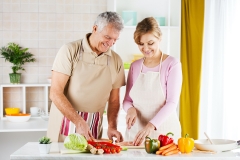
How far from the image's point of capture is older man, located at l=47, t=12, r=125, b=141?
321 cm

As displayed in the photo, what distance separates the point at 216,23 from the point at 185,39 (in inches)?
22.0

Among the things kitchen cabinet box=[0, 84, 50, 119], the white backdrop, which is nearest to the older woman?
the white backdrop

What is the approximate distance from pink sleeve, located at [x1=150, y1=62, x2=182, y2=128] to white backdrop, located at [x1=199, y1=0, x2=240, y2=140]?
48.5 inches

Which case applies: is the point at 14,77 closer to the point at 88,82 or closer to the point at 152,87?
the point at 88,82

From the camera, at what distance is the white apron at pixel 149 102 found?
339 centimetres

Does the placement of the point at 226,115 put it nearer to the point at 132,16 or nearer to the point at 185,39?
the point at 185,39

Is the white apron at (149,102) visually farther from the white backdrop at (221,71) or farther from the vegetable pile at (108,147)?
the white backdrop at (221,71)

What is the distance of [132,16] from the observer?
5.18 metres

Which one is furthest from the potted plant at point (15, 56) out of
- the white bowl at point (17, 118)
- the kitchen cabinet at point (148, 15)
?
the kitchen cabinet at point (148, 15)

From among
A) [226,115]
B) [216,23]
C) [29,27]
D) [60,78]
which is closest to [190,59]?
[216,23]

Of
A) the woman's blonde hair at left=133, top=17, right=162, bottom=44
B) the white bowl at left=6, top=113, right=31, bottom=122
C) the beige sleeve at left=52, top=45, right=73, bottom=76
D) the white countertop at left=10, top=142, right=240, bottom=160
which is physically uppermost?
the woman's blonde hair at left=133, top=17, right=162, bottom=44

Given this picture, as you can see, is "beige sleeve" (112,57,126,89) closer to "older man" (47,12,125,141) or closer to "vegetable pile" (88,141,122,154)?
"older man" (47,12,125,141)

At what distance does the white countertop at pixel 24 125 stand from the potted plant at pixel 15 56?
1.74ft

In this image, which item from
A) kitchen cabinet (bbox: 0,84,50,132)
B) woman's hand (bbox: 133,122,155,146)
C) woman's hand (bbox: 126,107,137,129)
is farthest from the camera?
kitchen cabinet (bbox: 0,84,50,132)
